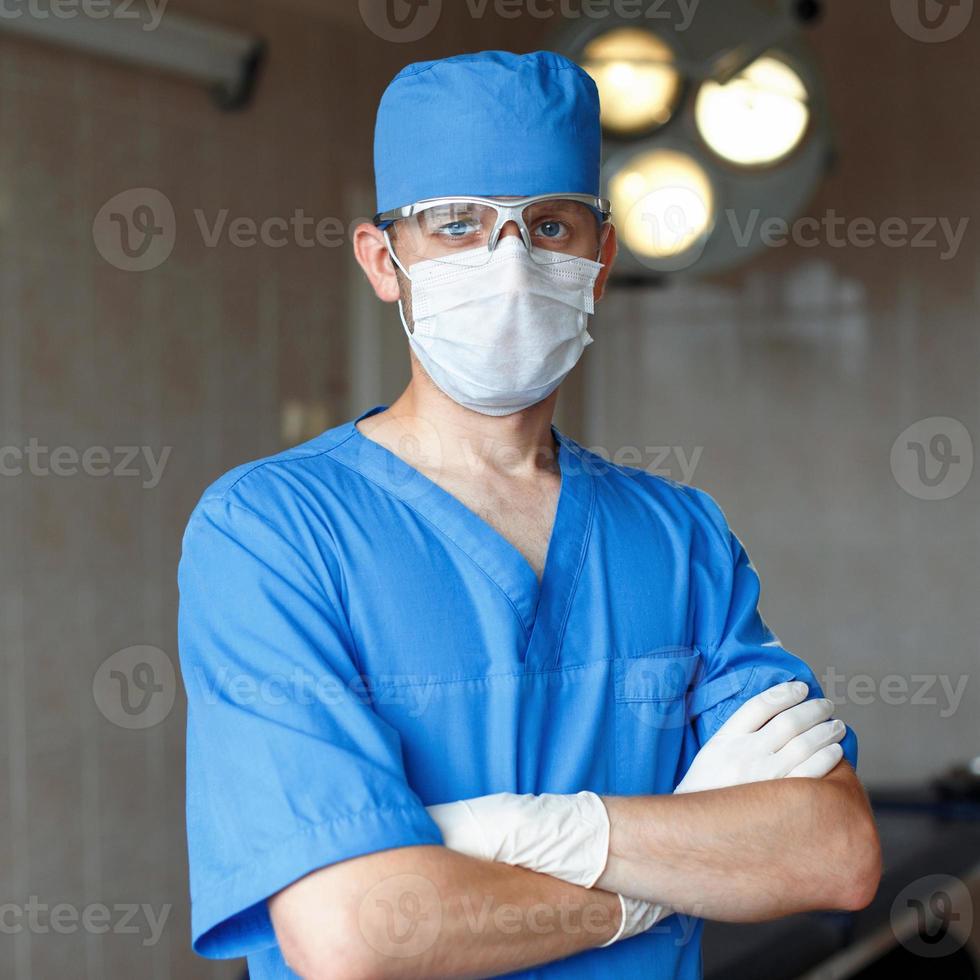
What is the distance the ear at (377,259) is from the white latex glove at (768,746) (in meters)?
0.51

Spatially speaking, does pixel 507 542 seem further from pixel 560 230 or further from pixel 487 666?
pixel 560 230

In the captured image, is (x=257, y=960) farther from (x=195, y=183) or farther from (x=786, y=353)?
(x=786, y=353)

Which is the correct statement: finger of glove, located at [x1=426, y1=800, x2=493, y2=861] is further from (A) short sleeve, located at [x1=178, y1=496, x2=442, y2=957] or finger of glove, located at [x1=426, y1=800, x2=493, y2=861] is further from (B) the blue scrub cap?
(B) the blue scrub cap

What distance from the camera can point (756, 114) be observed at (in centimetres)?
204

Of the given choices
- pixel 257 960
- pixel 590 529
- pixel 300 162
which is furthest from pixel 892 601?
pixel 257 960

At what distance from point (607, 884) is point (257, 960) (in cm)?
32

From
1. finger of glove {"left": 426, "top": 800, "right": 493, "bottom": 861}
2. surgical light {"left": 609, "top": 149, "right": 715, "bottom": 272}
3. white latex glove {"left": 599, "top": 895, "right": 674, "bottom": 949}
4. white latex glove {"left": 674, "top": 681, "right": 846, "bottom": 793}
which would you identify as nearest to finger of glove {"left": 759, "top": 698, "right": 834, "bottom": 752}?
white latex glove {"left": 674, "top": 681, "right": 846, "bottom": 793}

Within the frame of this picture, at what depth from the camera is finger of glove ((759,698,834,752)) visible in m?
1.11

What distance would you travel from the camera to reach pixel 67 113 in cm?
249

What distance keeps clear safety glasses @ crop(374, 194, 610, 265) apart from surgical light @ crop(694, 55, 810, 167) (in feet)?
3.09

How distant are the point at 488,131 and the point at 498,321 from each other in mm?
173

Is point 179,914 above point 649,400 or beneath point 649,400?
beneath

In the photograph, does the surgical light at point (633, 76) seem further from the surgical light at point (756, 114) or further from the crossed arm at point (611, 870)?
→ the crossed arm at point (611, 870)

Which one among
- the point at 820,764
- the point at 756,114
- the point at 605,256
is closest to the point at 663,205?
the point at 756,114
